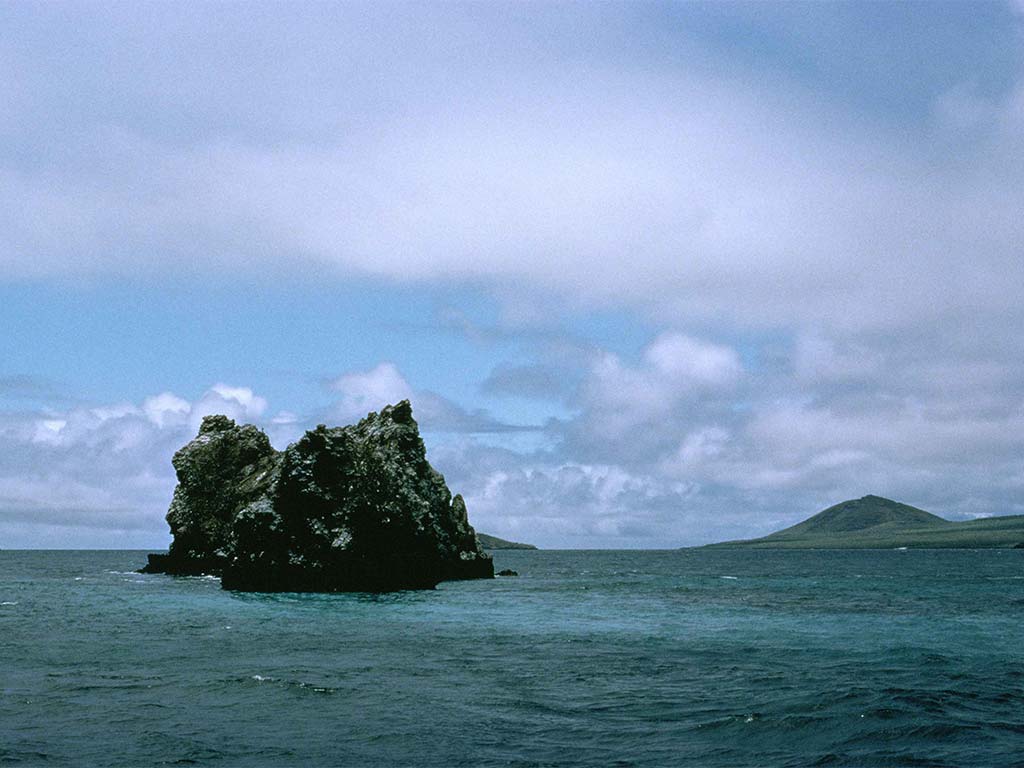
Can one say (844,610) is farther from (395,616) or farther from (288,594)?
(288,594)

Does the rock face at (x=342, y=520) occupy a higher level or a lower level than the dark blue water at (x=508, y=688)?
higher

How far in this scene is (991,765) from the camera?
60.4 feet

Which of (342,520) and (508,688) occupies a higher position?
(342,520)

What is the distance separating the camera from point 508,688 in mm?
27922

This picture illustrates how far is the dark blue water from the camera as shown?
19891 millimetres

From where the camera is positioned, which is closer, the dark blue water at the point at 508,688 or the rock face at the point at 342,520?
the dark blue water at the point at 508,688

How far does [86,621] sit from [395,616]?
1799 centimetres

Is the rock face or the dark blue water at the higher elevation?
the rock face

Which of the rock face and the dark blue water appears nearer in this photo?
the dark blue water

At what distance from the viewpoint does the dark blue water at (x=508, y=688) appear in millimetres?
19891

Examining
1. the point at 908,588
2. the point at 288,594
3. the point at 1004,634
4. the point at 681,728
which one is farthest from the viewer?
the point at 908,588

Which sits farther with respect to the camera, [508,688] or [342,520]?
[342,520]

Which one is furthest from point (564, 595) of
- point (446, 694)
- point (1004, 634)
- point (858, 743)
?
point (858, 743)

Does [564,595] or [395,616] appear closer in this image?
[395,616]
